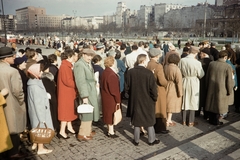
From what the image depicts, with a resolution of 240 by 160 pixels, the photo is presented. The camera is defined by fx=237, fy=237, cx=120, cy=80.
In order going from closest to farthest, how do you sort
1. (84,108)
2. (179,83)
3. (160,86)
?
(84,108) < (160,86) < (179,83)

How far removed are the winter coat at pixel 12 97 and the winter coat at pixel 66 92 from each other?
1.02m

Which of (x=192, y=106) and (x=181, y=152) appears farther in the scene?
(x=192, y=106)

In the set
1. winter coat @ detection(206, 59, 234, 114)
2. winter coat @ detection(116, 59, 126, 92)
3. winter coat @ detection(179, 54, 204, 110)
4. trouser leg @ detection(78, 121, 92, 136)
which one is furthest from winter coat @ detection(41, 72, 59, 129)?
winter coat @ detection(206, 59, 234, 114)

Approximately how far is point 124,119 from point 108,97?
1878 mm

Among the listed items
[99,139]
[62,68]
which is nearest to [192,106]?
[99,139]

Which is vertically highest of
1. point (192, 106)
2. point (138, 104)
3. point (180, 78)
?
point (180, 78)

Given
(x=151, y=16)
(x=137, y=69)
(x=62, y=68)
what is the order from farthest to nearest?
(x=151, y=16) → (x=62, y=68) → (x=137, y=69)

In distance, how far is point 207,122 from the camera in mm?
6672

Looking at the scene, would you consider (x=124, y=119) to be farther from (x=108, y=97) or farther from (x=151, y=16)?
(x=151, y=16)

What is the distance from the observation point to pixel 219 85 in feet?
19.9

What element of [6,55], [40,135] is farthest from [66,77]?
[40,135]

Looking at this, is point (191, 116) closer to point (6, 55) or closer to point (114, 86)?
point (114, 86)

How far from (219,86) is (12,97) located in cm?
484

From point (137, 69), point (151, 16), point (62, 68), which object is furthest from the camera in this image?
point (151, 16)
